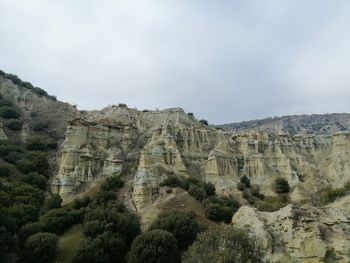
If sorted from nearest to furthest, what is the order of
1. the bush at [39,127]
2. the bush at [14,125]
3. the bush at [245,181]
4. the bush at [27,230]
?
1. the bush at [27,230]
2. the bush at [245,181]
3. the bush at [14,125]
4. the bush at [39,127]

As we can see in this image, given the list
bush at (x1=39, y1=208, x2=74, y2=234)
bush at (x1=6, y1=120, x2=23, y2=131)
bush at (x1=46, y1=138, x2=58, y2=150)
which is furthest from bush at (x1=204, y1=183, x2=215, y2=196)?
bush at (x1=6, y1=120, x2=23, y2=131)

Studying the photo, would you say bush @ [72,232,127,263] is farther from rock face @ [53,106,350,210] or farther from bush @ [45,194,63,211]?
bush @ [45,194,63,211]

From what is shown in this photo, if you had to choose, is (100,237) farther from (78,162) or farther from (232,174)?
(232,174)

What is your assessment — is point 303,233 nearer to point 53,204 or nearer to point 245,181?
point 53,204

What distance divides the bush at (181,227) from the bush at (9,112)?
4342 centimetres

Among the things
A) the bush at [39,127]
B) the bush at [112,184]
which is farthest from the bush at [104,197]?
the bush at [39,127]

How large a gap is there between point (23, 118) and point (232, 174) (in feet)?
135

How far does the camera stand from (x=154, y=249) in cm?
2625

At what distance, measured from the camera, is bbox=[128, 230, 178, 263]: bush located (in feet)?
85.3

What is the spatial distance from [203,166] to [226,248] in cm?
3333

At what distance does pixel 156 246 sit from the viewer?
87.7 feet

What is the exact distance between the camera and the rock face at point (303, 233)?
890 inches

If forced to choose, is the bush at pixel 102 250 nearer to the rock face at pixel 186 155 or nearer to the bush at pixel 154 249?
the bush at pixel 154 249

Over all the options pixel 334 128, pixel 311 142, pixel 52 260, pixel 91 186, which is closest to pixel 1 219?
pixel 52 260
